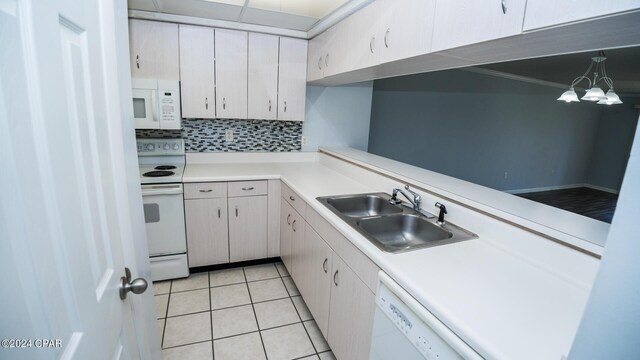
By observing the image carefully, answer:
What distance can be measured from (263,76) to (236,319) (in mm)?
2158

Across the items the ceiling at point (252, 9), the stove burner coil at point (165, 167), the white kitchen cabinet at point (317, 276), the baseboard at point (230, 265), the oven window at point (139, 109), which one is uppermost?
the ceiling at point (252, 9)

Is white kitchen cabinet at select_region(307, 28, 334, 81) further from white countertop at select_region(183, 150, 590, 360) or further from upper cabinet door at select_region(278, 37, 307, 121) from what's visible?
white countertop at select_region(183, 150, 590, 360)

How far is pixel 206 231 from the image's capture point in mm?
2646

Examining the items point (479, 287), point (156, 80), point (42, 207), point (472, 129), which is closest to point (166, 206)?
point (156, 80)

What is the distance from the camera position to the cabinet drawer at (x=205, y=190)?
8.26 feet

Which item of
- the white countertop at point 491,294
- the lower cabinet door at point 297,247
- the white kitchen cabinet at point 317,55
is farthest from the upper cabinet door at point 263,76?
the white countertop at point 491,294

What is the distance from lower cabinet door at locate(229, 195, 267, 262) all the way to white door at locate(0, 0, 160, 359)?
1764 mm

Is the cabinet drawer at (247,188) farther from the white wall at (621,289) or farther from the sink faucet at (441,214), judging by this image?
the white wall at (621,289)

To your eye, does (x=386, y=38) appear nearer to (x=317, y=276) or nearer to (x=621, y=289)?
(x=317, y=276)

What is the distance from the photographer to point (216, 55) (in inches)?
108

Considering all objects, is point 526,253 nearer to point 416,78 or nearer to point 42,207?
point 42,207

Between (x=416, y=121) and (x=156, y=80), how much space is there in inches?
162

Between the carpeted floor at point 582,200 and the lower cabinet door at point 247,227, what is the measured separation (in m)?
6.32

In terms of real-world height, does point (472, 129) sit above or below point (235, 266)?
above
